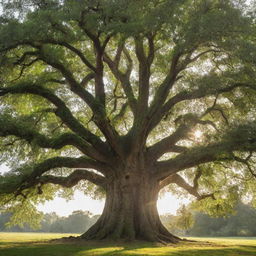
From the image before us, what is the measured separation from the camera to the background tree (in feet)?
50.5

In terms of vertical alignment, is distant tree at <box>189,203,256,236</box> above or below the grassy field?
above

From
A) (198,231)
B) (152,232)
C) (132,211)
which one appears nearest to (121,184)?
(132,211)

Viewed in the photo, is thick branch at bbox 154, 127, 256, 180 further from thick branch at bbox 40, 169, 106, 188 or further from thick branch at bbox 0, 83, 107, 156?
thick branch at bbox 40, 169, 106, 188

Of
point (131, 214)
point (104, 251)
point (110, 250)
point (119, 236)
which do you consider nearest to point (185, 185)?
point (131, 214)

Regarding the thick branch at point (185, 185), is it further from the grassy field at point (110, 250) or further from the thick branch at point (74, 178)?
the grassy field at point (110, 250)

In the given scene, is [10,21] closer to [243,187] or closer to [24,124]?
[24,124]

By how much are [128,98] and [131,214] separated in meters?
6.96

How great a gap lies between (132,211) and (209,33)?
35.3 feet

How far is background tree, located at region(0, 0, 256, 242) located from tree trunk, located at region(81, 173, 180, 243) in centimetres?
7

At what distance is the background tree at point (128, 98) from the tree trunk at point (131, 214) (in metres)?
0.07

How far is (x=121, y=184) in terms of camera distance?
2030 cm

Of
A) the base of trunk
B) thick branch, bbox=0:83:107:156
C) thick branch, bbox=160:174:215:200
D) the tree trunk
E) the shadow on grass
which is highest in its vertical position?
thick branch, bbox=0:83:107:156

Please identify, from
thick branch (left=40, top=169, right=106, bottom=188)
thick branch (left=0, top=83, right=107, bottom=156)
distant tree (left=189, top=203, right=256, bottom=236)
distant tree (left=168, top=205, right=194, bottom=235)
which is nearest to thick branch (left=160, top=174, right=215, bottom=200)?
distant tree (left=168, top=205, right=194, bottom=235)

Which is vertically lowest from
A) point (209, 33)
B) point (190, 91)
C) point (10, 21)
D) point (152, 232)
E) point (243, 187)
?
point (152, 232)
